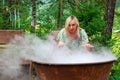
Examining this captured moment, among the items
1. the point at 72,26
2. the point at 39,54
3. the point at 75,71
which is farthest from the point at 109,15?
the point at 75,71

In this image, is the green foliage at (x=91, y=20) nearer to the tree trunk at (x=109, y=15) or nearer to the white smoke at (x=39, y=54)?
the tree trunk at (x=109, y=15)

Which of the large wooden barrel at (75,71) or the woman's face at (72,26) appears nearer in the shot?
the large wooden barrel at (75,71)

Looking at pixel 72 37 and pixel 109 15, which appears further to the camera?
pixel 109 15

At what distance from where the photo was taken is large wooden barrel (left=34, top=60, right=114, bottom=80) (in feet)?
13.3

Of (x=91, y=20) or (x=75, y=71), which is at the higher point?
(x=91, y=20)

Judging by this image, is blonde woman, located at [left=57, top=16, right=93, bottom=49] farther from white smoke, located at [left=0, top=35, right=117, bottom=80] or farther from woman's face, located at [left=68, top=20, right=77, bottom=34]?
white smoke, located at [left=0, top=35, right=117, bottom=80]

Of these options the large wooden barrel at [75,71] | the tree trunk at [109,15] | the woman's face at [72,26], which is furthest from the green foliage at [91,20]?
the large wooden barrel at [75,71]

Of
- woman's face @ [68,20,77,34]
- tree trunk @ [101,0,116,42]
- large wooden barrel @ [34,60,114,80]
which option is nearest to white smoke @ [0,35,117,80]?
large wooden barrel @ [34,60,114,80]

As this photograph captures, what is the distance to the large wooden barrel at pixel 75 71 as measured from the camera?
4040mm

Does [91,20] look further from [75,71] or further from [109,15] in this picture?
[75,71]

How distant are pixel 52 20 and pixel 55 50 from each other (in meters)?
4.22

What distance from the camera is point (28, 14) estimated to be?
8.60 metres

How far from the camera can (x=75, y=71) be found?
4.07 metres

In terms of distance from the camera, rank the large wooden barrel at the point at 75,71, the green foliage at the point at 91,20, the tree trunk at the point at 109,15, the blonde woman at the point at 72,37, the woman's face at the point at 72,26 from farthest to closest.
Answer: the tree trunk at the point at 109,15, the green foliage at the point at 91,20, the blonde woman at the point at 72,37, the woman's face at the point at 72,26, the large wooden barrel at the point at 75,71
